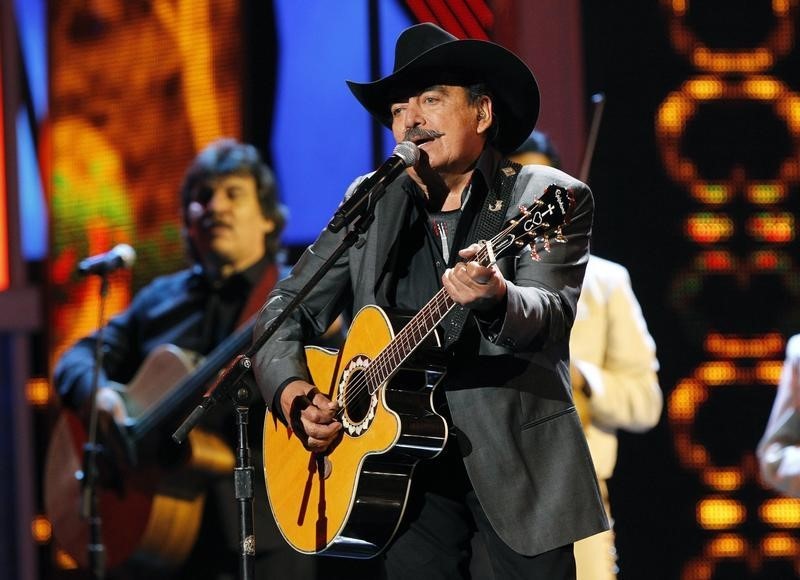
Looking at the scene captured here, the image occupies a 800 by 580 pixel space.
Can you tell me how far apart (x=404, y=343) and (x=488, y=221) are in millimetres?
365

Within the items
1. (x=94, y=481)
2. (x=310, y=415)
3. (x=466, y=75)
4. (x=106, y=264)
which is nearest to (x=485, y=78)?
(x=466, y=75)

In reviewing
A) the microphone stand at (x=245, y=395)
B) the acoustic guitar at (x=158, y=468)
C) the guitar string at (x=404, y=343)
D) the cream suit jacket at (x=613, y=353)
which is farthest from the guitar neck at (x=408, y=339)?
the acoustic guitar at (x=158, y=468)

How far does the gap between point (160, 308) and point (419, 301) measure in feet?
11.2

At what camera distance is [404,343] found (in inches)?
120

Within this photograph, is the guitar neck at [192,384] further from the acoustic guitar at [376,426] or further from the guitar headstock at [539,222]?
the guitar headstock at [539,222]

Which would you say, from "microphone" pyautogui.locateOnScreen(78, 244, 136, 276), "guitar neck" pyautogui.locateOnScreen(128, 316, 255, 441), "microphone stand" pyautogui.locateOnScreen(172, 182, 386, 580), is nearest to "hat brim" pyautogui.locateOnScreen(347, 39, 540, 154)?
"microphone stand" pyautogui.locateOnScreen(172, 182, 386, 580)

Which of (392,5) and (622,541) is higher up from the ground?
(392,5)

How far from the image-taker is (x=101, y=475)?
6133mm

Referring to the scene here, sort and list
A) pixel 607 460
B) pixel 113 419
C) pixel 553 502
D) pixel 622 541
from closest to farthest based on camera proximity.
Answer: pixel 553 502
pixel 607 460
pixel 622 541
pixel 113 419

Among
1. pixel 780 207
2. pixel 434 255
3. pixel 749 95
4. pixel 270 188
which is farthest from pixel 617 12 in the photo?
pixel 434 255

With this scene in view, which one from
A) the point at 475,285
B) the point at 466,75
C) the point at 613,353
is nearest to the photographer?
the point at 475,285

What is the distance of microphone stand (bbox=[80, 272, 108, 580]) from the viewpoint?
18.6 feet

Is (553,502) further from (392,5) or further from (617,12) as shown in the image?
(392,5)

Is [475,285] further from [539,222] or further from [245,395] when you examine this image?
[245,395]
